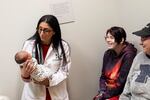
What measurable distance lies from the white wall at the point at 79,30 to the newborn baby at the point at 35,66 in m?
0.42

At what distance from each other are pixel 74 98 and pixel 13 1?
3.82ft

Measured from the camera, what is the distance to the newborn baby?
2.02m

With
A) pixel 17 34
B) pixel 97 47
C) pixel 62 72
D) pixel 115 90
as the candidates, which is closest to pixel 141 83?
pixel 115 90

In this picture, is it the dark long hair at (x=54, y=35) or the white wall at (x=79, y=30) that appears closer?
the dark long hair at (x=54, y=35)

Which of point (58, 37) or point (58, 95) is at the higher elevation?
point (58, 37)

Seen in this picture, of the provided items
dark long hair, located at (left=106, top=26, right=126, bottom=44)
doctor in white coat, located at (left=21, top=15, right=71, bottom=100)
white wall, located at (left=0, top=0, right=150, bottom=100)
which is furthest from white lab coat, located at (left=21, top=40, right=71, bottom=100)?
dark long hair, located at (left=106, top=26, right=126, bottom=44)

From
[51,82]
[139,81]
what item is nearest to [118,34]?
[139,81]

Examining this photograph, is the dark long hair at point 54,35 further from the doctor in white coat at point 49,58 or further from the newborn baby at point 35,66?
the newborn baby at point 35,66

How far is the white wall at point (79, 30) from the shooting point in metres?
2.41

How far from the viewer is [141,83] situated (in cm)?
198

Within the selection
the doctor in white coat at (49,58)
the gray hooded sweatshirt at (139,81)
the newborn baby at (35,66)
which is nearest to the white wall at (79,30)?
the doctor in white coat at (49,58)

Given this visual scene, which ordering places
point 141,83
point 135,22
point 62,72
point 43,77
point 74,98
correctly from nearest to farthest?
point 141,83, point 43,77, point 62,72, point 135,22, point 74,98

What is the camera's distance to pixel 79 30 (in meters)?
2.71

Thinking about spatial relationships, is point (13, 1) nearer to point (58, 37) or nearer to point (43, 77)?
→ point (58, 37)
